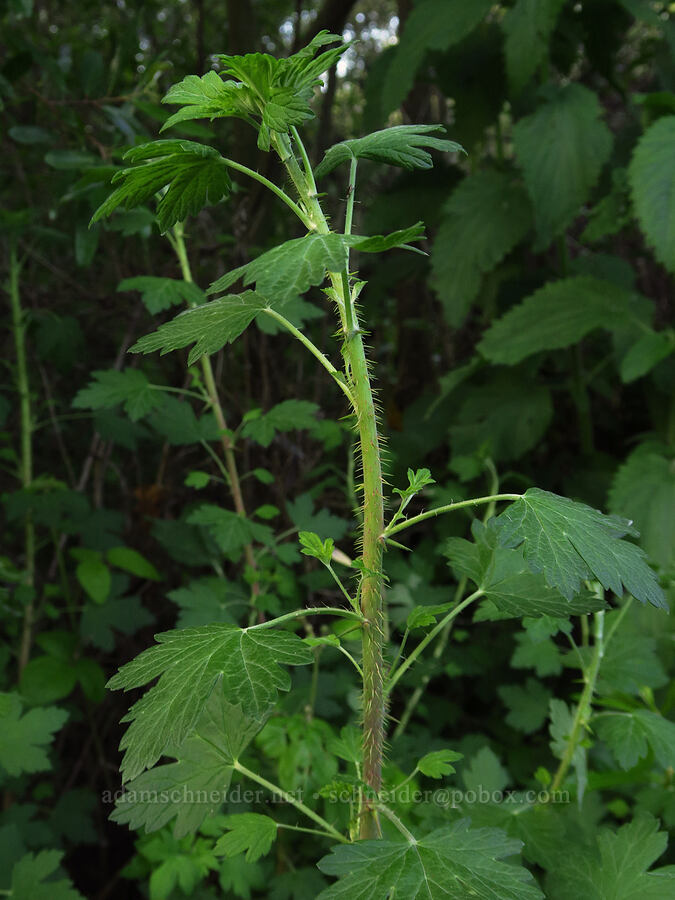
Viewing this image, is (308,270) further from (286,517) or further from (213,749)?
(286,517)

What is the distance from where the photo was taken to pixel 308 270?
0.60m

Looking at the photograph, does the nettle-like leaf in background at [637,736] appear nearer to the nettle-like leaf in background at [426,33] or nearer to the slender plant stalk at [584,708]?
the slender plant stalk at [584,708]

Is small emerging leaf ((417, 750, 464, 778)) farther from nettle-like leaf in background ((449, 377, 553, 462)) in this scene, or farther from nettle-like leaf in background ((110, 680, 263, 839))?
nettle-like leaf in background ((449, 377, 553, 462))

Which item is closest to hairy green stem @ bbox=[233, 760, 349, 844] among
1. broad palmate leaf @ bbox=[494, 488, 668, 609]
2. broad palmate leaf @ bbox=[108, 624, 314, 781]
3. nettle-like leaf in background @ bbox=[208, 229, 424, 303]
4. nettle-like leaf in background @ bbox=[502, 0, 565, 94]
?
broad palmate leaf @ bbox=[108, 624, 314, 781]

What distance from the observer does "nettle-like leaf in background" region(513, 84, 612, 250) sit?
6.21 ft

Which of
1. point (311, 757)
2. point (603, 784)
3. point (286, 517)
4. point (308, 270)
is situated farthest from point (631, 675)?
point (286, 517)

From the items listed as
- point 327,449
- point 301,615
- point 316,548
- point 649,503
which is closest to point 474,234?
point 327,449

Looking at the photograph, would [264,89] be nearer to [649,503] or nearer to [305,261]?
[305,261]

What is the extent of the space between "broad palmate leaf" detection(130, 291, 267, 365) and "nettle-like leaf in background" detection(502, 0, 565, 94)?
4.77 ft

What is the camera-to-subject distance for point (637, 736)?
3.25ft

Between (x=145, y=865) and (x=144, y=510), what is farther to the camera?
(x=144, y=510)

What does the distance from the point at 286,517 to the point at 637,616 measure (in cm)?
89

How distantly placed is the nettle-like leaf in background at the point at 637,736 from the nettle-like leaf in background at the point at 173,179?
82 centimetres

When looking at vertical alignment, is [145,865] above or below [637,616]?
below
